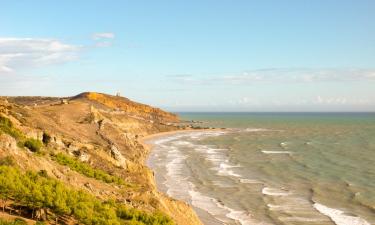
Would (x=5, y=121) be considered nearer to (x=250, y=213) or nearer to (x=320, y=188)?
(x=250, y=213)

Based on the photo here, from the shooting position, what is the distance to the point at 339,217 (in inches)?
1453

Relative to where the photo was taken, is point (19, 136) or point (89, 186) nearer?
point (89, 186)

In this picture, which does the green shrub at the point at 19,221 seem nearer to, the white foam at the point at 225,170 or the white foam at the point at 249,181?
the white foam at the point at 249,181

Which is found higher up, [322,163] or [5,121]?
[5,121]

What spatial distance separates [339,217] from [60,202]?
79.1 feet

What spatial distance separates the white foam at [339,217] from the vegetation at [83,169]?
56.0ft

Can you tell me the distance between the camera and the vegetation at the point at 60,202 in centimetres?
2138

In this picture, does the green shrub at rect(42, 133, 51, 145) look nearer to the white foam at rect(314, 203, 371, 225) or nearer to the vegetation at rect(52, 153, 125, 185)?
the vegetation at rect(52, 153, 125, 185)

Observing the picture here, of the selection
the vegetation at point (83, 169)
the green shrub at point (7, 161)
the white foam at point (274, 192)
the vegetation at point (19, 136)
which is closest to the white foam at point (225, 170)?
the white foam at point (274, 192)

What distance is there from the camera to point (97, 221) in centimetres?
2147

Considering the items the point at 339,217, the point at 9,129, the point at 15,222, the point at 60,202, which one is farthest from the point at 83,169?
the point at 339,217

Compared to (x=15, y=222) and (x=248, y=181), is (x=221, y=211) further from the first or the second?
(x=15, y=222)

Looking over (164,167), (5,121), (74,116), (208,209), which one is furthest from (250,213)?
(74,116)

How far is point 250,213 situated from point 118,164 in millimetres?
14658
